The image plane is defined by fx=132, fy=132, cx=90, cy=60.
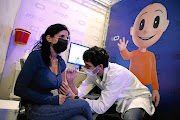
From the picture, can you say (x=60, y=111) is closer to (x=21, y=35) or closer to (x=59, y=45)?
(x=59, y=45)

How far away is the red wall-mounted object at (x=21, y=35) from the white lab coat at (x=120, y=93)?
1554mm

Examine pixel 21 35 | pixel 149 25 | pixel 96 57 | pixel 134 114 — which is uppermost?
pixel 149 25

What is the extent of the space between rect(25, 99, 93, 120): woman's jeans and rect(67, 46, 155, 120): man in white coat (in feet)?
1.54

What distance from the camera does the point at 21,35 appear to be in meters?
2.49

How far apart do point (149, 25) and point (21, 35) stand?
242cm

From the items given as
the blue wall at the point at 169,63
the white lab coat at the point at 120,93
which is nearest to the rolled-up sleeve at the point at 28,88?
the white lab coat at the point at 120,93

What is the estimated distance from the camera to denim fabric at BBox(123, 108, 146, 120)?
1.40 m

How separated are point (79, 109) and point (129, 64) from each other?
1.97 meters

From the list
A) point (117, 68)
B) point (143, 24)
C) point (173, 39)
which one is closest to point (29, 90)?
point (117, 68)

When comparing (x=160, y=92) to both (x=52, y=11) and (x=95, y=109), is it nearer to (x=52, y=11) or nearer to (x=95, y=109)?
(x=95, y=109)

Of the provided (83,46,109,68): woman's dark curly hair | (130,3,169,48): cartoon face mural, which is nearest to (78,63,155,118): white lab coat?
(83,46,109,68): woman's dark curly hair

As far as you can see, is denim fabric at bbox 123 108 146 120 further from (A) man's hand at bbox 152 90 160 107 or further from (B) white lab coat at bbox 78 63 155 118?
(A) man's hand at bbox 152 90 160 107

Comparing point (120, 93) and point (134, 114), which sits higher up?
point (120, 93)

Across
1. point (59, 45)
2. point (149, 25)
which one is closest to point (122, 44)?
point (149, 25)
